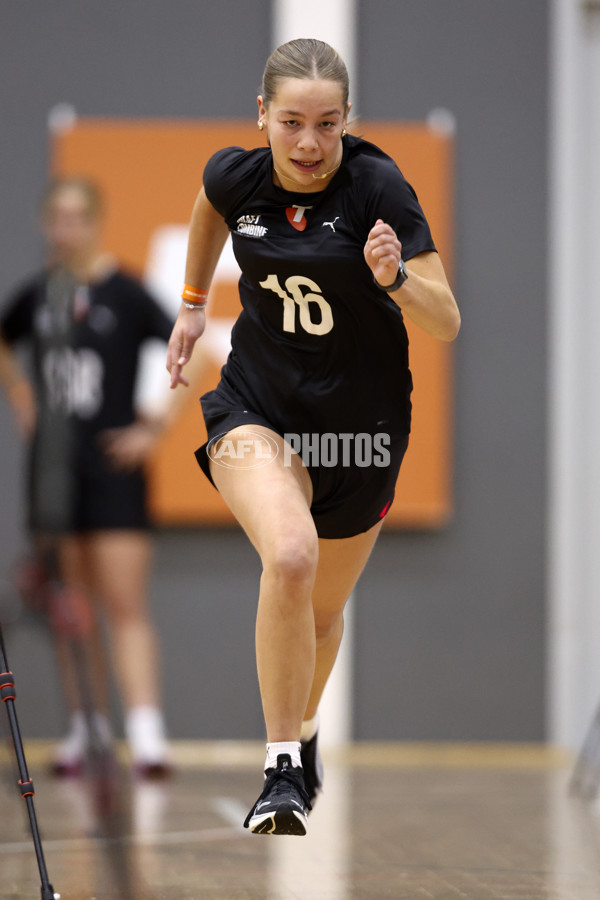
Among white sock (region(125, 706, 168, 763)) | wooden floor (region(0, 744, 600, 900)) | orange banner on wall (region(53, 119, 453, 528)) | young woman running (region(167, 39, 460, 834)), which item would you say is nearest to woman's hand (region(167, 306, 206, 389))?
young woman running (region(167, 39, 460, 834))

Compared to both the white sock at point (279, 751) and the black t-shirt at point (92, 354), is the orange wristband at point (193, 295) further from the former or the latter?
the black t-shirt at point (92, 354)

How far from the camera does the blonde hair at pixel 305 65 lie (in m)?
2.34

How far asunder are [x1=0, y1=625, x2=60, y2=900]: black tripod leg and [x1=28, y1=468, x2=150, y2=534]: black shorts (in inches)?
84.6

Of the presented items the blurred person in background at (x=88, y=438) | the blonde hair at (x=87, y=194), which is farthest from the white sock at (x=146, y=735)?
the blonde hair at (x=87, y=194)

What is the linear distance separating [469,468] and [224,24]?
2189 millimetres

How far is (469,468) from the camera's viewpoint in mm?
→ 5367

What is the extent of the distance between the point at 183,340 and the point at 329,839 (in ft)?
4.91

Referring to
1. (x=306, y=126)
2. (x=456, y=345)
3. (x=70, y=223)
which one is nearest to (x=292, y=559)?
(x=306, y=126)

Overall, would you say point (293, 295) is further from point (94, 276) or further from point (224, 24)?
point (224, 24)

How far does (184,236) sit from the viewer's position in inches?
211

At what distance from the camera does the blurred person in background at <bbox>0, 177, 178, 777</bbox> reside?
464cm

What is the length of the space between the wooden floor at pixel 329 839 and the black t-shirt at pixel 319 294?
105 cm

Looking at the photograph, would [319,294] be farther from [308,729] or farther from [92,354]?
[92,354]

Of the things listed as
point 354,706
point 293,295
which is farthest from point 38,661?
point 293,295
